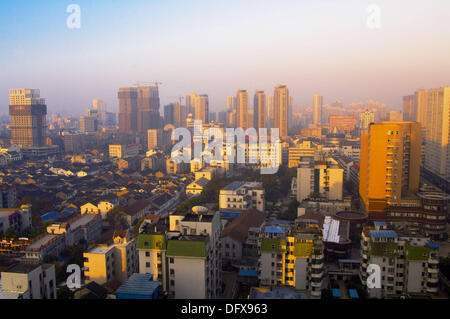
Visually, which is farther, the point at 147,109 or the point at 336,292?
the point at 147,109

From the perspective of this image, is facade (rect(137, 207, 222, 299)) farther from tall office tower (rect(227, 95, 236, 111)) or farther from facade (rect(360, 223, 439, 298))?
tall office tower (rect(227, 95, 236, 111))

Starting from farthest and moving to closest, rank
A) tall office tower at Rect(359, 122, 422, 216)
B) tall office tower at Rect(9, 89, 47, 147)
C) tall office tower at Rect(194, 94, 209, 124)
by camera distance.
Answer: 1. tall office tower at Rect(194, 94, 209, 124)
2. tall office tower at Rect(9, 89, 47, 147)
3. tall office tower at Rect(359, 122, 422, 216)

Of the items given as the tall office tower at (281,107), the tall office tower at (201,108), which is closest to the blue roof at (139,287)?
the tall office tower at (281,107)

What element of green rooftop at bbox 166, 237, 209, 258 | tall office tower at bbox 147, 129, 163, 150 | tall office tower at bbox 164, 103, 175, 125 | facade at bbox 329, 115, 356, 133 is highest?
tall office tower at bbox 164, 103, 175, 125

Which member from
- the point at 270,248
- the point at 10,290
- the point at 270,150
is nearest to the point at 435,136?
the point at 270,150

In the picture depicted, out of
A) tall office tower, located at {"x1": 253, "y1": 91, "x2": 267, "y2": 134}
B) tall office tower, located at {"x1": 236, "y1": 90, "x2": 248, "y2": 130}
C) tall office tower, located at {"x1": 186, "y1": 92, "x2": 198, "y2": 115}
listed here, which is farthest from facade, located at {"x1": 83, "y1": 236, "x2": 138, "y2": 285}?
tall office tower, located at {"x1": 186, "y1": 92, "x2": 198, "y2": 115}

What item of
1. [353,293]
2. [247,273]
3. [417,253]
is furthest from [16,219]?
[417,253]

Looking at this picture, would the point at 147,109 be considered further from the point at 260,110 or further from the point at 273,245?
the point at 273,245
